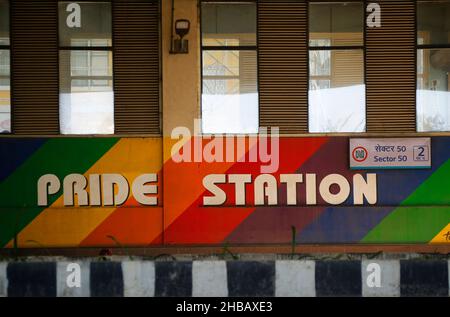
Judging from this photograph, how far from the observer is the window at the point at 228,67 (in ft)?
39.6

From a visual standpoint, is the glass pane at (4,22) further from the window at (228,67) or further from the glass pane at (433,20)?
the glass pane at (433,20)

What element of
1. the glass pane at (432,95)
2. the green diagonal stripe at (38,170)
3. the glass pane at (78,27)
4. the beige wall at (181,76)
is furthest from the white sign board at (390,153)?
the glass pane at (78,27)

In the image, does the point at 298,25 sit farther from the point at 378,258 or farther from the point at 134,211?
the point at 378,258

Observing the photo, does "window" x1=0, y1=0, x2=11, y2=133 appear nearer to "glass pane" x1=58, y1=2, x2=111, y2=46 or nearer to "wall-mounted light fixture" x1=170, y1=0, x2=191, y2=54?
"glass pane" x1=58, y1=2, x2=111, y2=46

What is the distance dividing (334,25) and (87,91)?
4088mm

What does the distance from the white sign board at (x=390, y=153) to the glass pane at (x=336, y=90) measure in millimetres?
430

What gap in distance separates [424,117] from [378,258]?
4.52m

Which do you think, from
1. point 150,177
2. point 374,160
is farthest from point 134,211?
point 374,160

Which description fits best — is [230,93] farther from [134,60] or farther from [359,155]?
[359,155]

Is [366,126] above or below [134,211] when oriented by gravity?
above

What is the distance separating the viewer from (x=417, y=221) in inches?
471

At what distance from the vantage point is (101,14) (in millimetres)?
12094

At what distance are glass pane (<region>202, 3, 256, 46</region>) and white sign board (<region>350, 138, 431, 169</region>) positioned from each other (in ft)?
7.81
